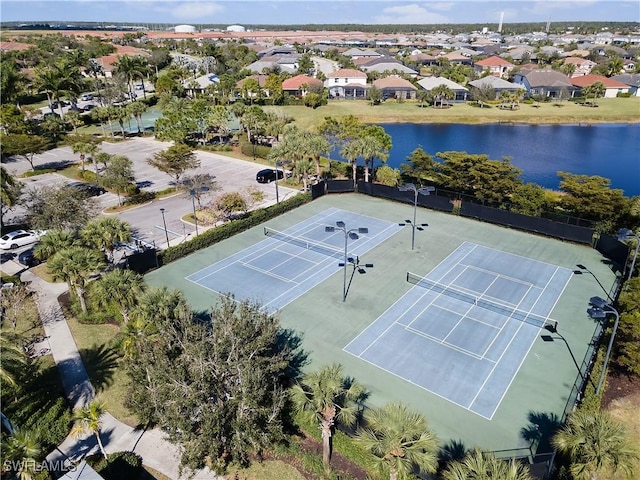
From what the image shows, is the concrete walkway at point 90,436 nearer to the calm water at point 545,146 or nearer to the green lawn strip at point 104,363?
the green lawn strip at point 104,363

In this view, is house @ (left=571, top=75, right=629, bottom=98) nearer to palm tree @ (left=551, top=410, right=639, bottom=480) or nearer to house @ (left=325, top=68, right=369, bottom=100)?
house @ (left=325, top=68, right=369, bottom=100)

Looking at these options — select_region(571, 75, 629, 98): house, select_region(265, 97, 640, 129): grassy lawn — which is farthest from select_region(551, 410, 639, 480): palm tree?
select_region(571, 75, 629, 98): house

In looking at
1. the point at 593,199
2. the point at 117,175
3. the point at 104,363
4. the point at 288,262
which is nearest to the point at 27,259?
the point at 117,175

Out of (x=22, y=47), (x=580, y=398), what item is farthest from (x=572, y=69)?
(x=22, y=47)

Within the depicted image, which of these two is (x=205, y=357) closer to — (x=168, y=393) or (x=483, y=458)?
(x=168, y=393)

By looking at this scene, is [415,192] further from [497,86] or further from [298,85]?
[497,86]
